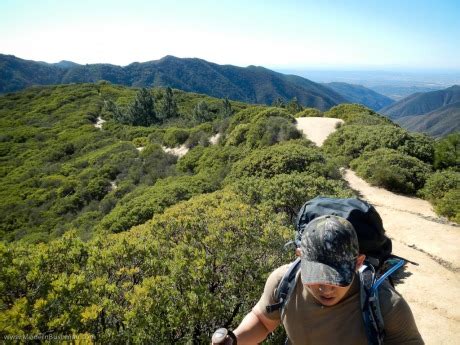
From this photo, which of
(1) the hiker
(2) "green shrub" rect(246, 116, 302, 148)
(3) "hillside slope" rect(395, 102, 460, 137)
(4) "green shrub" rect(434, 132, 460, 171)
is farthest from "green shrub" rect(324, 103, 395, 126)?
(3) "hillside slope" rect(395, 102, 460, 137)

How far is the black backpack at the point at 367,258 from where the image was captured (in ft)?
5.39

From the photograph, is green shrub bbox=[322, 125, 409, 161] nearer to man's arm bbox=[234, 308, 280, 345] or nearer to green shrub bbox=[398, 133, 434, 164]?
green shrub bbox=[398, 133, 434, 164]

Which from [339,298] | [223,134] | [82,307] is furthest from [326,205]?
[223,134]

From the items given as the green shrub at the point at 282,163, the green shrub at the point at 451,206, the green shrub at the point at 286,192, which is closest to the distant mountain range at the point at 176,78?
the green shrub at the point at 282,163

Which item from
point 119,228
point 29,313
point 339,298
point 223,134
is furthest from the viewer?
point 223,134

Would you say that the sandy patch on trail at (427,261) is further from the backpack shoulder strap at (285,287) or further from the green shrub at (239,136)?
the green shrub at (239,136)

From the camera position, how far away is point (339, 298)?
1753 millimetres

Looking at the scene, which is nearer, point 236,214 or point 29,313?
point 29,313

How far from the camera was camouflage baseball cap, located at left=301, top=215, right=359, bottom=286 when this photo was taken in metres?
1.67

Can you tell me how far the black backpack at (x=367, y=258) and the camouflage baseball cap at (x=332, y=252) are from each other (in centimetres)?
14

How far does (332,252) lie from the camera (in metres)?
1.68

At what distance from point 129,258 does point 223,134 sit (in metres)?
20.1

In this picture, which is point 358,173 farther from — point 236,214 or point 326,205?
point 326,205

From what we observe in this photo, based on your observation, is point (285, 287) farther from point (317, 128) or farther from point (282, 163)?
point (317, 128)
